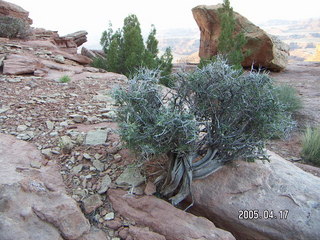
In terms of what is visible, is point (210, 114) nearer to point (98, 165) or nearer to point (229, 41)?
point (98, 165)

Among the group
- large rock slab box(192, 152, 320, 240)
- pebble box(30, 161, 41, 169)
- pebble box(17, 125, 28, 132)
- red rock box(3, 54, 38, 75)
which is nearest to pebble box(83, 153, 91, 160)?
pebble box(30, 161, 41, 169)

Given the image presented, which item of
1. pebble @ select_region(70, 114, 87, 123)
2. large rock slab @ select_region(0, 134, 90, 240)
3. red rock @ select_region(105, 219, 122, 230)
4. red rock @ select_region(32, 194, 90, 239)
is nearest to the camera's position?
large rock slab @ select_region(0, 134, 90, 240)

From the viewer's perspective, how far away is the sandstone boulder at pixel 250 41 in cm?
1243

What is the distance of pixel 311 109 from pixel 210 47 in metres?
7.33

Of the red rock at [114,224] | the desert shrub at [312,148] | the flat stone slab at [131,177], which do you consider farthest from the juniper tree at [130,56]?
the red rock at [114,224]

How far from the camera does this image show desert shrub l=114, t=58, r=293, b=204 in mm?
2781

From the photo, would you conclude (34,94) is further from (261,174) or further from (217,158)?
(261,174)

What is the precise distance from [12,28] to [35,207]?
8674 mm

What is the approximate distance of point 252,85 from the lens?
291 cm

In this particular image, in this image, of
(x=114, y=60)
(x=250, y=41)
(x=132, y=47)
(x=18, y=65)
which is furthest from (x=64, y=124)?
(x=250, y=41)

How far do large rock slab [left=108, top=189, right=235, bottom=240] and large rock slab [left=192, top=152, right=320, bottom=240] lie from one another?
354 millimetres

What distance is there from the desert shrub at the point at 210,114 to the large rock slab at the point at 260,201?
0.54 feet

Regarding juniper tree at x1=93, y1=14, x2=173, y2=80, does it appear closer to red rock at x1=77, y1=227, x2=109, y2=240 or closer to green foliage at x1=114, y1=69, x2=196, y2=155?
green foliage at x1=114, y1=69, x2=196, y2=155

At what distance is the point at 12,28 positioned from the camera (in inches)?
375
